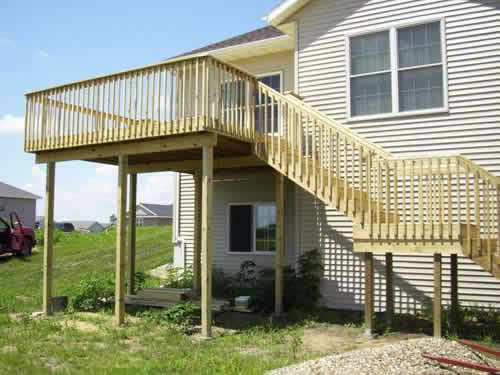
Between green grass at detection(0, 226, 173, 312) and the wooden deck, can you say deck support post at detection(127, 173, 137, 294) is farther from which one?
green grass at detection(0, 226, 173, 312)

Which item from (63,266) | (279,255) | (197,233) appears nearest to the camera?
(279,255)

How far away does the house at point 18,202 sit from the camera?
35594 millimetres

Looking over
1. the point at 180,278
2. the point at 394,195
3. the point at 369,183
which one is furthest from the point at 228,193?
the point at 394,195

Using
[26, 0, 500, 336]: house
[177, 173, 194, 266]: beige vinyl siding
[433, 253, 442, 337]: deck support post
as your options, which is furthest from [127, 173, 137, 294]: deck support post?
[433, 253, 442, 337]: deck support post

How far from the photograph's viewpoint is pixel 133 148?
32.4 ft

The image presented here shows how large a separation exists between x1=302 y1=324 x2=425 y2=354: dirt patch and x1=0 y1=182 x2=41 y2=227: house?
32.1m

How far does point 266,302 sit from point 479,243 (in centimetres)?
481

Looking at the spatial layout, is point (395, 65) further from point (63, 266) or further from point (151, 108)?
point (63, 266)

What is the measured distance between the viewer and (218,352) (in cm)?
737

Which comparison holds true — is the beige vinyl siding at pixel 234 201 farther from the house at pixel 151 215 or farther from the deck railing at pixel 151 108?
the house at pixel 151 215

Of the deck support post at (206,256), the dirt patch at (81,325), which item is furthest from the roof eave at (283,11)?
the dirt patch at (81,325)

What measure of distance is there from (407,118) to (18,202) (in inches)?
1332

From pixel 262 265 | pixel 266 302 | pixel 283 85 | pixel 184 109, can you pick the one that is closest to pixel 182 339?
pixel 266 302

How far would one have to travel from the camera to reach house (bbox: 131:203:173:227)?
6906 centimetres
